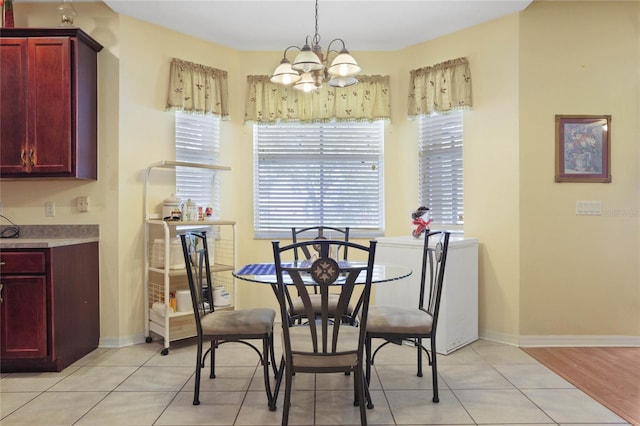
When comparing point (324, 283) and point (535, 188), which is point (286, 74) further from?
point (535, 188)

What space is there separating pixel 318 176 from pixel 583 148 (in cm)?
232

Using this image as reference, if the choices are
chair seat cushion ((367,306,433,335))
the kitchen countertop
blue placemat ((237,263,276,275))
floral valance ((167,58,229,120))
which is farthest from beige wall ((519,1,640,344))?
the kitchen countertop

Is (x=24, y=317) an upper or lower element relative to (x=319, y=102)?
lower

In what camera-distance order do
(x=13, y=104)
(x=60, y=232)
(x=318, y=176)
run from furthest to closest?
(x=318, y=176) → (x=60, y=232) → (x=13, y=104)

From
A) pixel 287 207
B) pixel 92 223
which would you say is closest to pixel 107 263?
pixel 92 223

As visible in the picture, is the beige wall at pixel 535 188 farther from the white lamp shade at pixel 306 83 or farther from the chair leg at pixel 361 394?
the chair leg at pixel 361 394

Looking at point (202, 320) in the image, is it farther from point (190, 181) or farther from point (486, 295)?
point (486, 295)

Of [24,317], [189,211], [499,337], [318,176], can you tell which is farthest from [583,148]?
[24,317]

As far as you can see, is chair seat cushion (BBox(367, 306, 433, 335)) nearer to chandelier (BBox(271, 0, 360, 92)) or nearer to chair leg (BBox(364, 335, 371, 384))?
chair leg (BBox(364, 335, 371, 384))

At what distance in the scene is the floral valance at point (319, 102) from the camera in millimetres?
3865

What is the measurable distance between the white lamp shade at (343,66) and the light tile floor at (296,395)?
193 cm

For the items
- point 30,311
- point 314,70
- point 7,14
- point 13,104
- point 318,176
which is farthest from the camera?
point 318,176

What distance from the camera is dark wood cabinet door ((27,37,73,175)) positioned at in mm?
2924

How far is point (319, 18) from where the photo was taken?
11.2 feet
